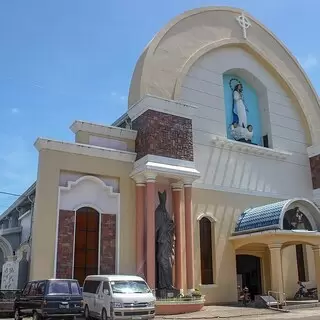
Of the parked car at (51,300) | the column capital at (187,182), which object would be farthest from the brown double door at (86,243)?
the column capital at (187,182)

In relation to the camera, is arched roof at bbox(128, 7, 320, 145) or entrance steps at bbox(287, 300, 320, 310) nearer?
entrance steps at bbox(287, 300, 320, 310)

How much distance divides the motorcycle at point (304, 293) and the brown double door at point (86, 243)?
10.7 meters

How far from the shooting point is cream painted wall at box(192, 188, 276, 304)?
22.1 m

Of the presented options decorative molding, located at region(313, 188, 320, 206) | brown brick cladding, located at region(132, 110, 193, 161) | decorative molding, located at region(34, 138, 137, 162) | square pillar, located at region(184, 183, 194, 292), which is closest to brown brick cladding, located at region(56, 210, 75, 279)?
decorative molding, located at region(34, 138, 137, 162)

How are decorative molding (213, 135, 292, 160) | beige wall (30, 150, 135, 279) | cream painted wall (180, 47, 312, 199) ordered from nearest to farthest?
beige wall (30, 150, 135, 279), cream painted wall (180, 47, 312, 199), decorative molding (213, 135, 292, 160)

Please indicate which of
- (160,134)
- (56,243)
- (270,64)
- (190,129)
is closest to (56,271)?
(56,243)

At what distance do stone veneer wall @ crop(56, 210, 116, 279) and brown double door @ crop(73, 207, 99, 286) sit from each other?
0.30 metres

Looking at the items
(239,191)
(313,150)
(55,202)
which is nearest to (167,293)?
(55,202)

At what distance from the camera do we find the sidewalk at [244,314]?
16.8 m

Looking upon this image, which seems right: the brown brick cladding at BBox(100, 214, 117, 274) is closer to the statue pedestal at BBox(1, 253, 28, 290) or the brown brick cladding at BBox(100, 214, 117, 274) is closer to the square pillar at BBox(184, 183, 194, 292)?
the square pillar at BBox(184, 183, 194, 292)

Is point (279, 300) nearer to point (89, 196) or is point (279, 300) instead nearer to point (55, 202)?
point (89, 196)

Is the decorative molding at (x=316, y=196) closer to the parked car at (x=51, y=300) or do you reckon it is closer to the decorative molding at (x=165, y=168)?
the decorative molding at (x=165, y=168)

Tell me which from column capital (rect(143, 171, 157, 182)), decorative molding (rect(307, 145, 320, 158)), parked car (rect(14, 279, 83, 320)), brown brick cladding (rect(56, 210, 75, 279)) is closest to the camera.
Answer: parked car (rect(14, 279, 83, 320))

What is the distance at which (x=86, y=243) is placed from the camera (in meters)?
19.8
